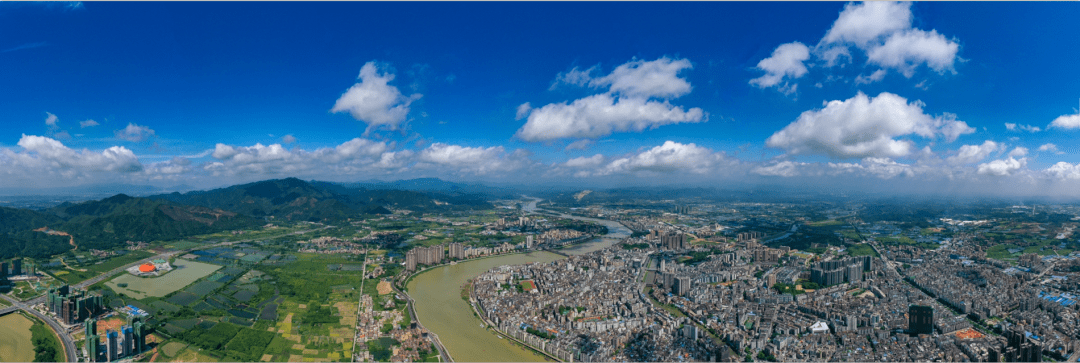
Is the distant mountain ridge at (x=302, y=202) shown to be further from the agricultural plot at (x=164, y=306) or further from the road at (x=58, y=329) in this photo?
the agricultural plot at (x=164, y=306)

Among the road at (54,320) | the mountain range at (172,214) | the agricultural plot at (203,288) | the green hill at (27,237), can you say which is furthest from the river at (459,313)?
the mountain range at (172,214)

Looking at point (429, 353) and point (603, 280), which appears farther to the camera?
point (603, 280)

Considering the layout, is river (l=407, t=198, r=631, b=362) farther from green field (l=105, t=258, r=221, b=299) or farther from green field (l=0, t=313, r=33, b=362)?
green field (l=0, t=313, r=33, b=362)

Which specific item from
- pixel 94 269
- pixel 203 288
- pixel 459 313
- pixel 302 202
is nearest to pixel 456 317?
pixel 459 313

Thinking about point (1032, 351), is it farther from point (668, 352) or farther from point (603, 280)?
point (603, 280)

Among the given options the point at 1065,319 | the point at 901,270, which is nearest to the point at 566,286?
the point at 1065,319

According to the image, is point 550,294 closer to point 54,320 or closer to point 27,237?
point 54,320
